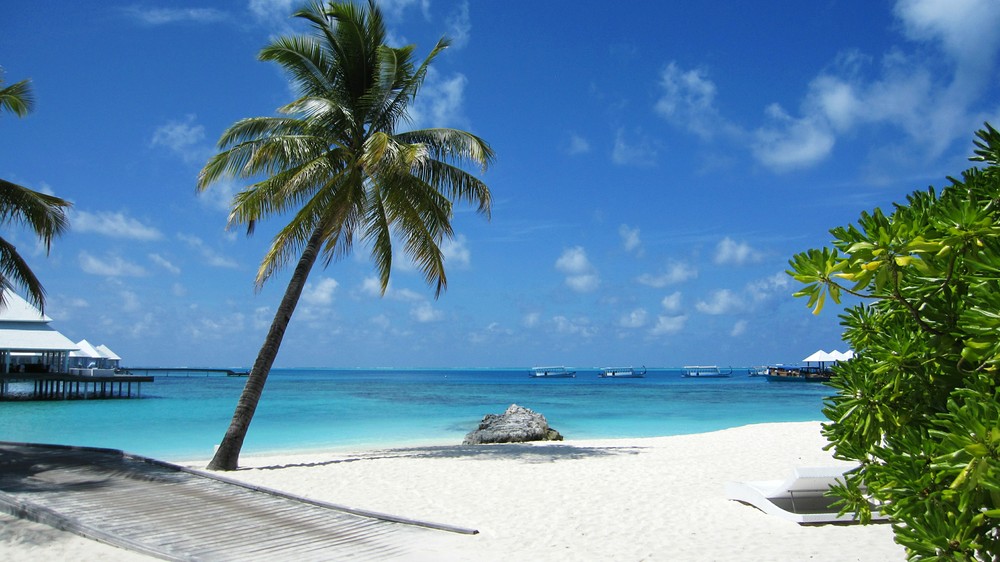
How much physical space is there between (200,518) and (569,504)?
4.35 m

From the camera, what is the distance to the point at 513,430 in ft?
59.2

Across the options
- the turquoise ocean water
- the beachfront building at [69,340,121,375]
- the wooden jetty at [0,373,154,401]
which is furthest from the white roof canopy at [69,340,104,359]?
the turquoise ocean water

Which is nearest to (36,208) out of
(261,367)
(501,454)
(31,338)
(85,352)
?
(261,367)

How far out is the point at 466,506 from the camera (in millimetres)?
8289

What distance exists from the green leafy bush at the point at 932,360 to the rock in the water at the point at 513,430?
15.5 metres

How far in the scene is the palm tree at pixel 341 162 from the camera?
11.9m

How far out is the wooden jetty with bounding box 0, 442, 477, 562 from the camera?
6008 mm

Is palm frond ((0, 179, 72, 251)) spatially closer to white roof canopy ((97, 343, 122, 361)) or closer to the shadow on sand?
the shadow on sand

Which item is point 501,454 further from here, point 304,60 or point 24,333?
point 24,333

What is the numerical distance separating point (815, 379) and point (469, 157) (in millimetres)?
67789

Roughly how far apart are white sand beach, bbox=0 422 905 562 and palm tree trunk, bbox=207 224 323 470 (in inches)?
22.9

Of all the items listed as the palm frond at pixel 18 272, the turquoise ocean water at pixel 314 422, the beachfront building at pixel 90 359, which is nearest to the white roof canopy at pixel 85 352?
the beachfront building at pixel 90 359

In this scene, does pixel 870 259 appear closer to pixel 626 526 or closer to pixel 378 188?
pixel 626 526

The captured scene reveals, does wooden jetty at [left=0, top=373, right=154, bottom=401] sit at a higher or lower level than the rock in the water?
higher
